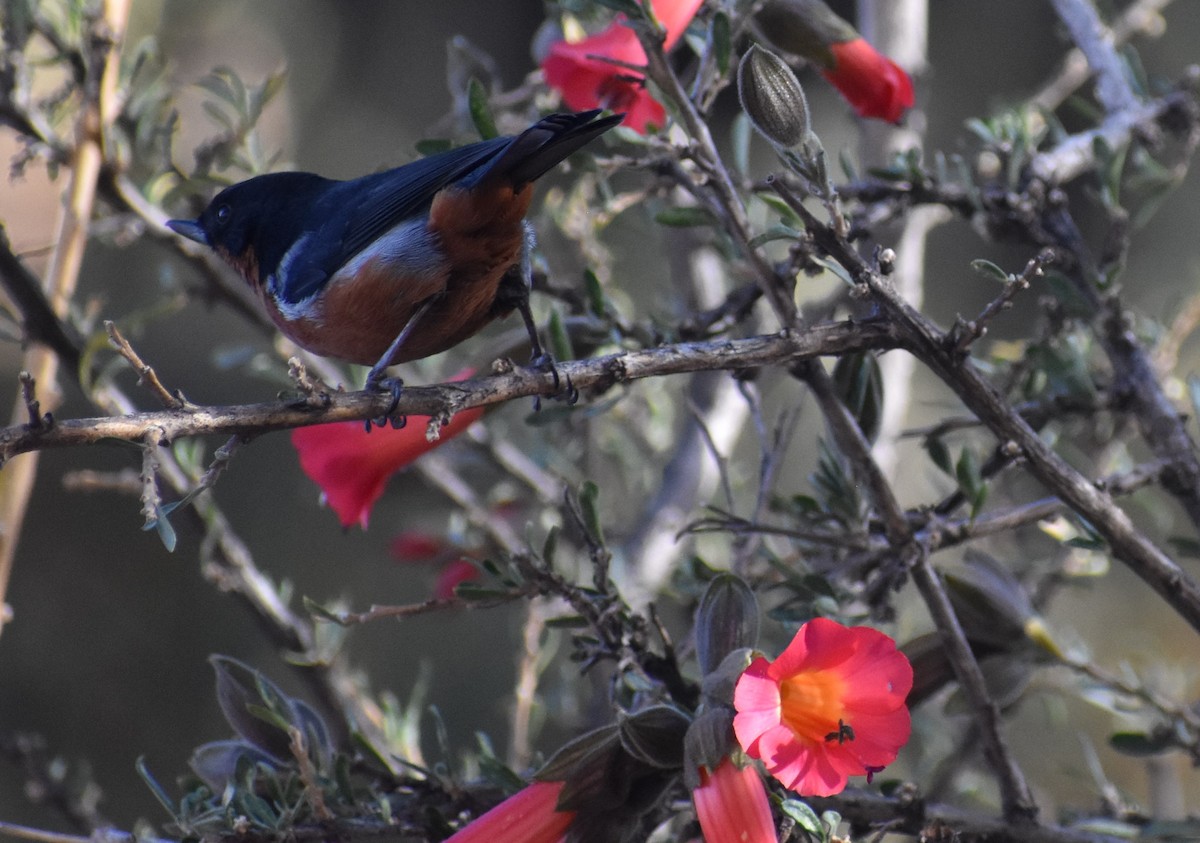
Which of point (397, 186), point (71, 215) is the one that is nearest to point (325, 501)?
point (397, 186)

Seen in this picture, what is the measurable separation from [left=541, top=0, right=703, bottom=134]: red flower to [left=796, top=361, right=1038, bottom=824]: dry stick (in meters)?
0.46

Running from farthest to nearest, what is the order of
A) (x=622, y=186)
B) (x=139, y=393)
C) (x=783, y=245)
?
(x=139, y=393)
(x=622, y=186)
(x=783, y=245)

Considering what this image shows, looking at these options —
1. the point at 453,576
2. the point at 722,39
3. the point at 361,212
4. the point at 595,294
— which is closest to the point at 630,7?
the point at 722,39

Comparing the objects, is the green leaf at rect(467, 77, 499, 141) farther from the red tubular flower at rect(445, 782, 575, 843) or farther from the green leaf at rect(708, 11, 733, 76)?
the red tubular flower at rect(445, 782, 575, 843)

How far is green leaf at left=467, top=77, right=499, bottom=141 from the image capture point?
1.52 m

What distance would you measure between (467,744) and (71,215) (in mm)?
2445

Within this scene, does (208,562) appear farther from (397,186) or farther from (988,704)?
(988,704)

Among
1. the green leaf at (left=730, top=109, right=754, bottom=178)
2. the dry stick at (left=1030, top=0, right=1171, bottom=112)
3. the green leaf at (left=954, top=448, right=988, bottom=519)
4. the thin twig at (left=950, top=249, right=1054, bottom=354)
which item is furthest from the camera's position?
the dry stick at (left=1030, top=0, right=1171, bottom=112)

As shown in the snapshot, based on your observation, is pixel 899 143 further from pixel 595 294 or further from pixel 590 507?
pixel 590 507

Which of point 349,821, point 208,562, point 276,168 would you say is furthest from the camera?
point 276,168

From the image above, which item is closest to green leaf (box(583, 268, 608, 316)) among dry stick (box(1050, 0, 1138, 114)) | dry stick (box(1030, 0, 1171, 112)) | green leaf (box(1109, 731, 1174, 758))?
green leaf (box(1109, 731, 1174, 758))

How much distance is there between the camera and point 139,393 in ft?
13.6

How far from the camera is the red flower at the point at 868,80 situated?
1646 mm

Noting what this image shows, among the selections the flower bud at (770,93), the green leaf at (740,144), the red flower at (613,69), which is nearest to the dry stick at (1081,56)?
the green leaf at (740,144)
